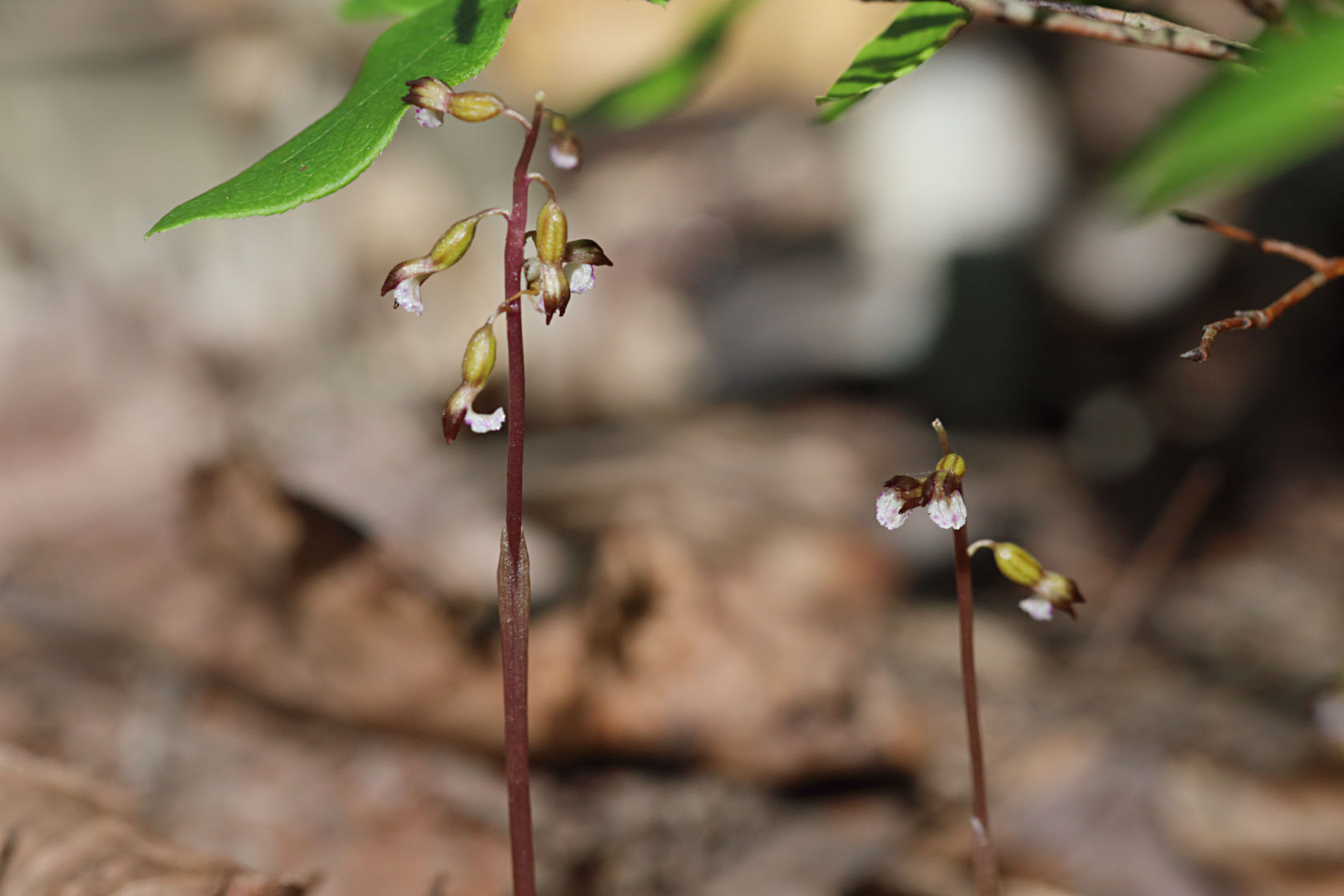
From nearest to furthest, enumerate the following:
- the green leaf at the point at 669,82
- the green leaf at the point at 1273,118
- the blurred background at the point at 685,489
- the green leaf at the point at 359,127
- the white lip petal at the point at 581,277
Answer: the green leaf at the point at 1273,118 → the green leaf at the point at 359,127 → the white lip petal at the point at 581,277 → the green leaf at the point at 669,82 → the blurred background at the point at 685,489

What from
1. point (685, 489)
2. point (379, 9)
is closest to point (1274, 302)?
point (379, 9)

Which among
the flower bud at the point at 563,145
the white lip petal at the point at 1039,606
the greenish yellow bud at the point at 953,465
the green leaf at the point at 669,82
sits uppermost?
the green leaf at the point at 669,82

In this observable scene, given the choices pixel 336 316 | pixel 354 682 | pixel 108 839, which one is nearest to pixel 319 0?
pixel 336 316

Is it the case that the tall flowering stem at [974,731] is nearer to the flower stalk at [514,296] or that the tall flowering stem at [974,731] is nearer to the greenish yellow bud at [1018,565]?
the greenish yellow bud at [1018,565]

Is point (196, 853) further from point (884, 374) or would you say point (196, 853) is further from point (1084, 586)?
point (884, 374)

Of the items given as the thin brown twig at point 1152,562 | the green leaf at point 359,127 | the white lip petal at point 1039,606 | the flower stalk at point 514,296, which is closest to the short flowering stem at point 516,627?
the flower stalk at point 514,296

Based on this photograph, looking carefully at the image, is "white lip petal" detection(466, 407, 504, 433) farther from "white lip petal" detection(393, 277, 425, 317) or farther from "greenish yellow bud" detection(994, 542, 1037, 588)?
"greenish yellow bud" detection(994, 542, 1037, 588)

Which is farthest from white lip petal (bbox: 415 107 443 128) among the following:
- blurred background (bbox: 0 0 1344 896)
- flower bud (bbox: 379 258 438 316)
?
blurred background (bbox: 0 0 1344 896)
